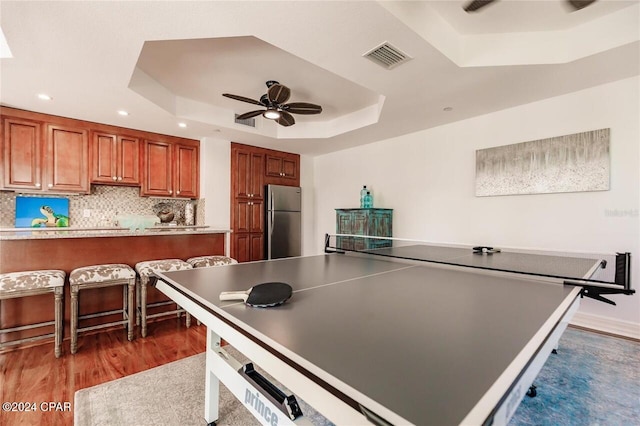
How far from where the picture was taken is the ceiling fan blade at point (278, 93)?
2.74 metres

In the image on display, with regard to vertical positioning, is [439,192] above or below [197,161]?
below

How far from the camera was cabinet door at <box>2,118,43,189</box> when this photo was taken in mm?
3328

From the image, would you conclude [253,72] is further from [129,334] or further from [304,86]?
[129,334]

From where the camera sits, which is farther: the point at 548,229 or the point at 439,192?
the point at 439,192

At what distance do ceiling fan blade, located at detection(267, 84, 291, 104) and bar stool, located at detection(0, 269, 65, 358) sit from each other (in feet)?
8.00

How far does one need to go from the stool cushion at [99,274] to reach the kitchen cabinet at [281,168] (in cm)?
290

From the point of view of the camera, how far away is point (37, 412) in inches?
66.5

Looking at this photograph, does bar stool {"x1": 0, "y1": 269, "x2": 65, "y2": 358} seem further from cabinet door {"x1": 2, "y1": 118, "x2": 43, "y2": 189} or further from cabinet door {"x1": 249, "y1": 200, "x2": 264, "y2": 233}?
cabinet door {"x1": 249, "y1": 200, "x2": 264, "y2": 233}

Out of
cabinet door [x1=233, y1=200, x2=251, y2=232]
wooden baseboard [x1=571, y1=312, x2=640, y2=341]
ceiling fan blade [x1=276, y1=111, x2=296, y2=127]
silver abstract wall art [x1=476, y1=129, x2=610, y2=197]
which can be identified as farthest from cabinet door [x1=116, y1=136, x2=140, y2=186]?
wooden baseboard [x1=571, y1=312, x2=640, y2=341]

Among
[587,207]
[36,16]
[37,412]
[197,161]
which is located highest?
[36,16]

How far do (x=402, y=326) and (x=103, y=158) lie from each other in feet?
14.8

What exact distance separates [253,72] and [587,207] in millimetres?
3676

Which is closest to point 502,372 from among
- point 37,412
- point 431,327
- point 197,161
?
point 431,327

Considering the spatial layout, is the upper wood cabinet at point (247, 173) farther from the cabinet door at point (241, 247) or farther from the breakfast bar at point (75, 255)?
the breakfast bar at point (75, 255)
